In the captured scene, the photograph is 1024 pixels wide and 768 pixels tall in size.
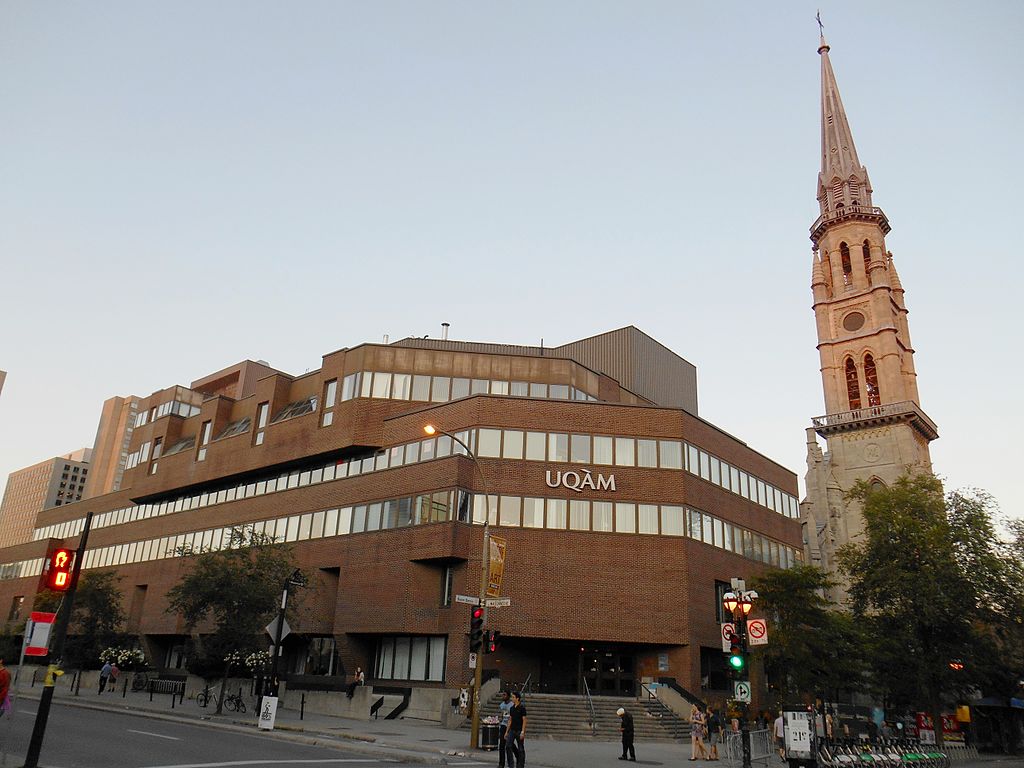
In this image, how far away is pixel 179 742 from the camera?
19.4 metres

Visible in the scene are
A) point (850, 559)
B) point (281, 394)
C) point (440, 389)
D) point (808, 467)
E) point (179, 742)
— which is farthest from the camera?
point (808, 467)

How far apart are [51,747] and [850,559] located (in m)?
37.0

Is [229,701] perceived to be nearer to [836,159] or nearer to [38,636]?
[38,636]

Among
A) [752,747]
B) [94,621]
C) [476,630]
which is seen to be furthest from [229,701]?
[752,747]

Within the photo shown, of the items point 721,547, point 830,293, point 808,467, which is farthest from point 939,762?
point 830,293

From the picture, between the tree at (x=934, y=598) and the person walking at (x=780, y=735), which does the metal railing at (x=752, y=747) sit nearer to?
the person walking at (x=780, y=735)

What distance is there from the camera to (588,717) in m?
32.1

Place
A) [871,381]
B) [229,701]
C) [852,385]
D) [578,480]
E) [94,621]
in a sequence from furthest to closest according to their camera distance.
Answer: [852,385] → [871,381] → [94,621] → [578,480] → [229,701]

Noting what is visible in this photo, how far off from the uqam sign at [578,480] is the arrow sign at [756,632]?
18.7 metres

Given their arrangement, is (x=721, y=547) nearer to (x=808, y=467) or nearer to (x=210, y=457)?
(x=210, y=457)

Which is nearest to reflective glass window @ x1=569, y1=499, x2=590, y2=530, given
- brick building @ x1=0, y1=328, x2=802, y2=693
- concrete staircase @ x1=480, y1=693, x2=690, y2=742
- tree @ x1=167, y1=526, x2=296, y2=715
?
brick building @ x1=0, y1=328, x2=802, y2=693

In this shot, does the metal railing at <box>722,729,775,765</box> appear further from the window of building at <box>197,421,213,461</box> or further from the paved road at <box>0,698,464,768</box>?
the window of building at <box>197,421,213,461</box>

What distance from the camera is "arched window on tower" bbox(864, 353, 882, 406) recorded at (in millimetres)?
82938

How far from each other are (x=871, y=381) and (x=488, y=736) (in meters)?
74.3
